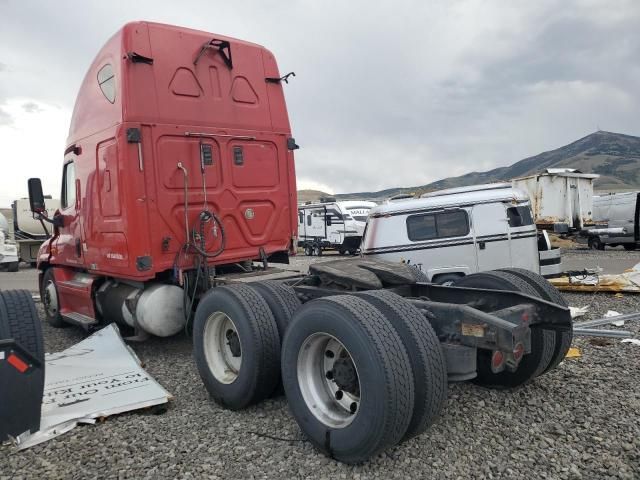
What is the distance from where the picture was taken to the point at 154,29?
18.1 feet

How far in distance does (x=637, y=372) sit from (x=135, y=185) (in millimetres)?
5161

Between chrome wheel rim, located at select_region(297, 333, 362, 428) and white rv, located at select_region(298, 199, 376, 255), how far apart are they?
61.2 feet

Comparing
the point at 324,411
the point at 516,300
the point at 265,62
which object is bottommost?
the point at 324,411

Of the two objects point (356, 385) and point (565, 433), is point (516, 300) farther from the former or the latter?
point (356, 385)

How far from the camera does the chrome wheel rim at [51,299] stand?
294 inches

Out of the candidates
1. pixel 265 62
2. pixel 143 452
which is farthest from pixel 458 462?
pixel 265 62

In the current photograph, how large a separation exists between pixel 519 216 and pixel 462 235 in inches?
42.8

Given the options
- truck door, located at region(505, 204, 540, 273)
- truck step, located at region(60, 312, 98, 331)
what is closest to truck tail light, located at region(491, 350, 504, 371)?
truck step, located at region(60, 312, 98, 331)

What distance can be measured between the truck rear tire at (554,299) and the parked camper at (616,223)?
1746cm

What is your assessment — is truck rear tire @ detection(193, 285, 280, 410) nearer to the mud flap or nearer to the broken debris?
the broken debris

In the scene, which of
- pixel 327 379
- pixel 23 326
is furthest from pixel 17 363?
pixel 327 379

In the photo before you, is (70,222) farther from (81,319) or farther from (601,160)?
(601,160)

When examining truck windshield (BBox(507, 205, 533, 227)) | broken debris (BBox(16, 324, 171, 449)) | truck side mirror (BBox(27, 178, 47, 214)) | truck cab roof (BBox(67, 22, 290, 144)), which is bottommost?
broken debris (BBox(16, 324, 171, 449))

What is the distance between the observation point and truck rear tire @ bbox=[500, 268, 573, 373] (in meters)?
3.95
